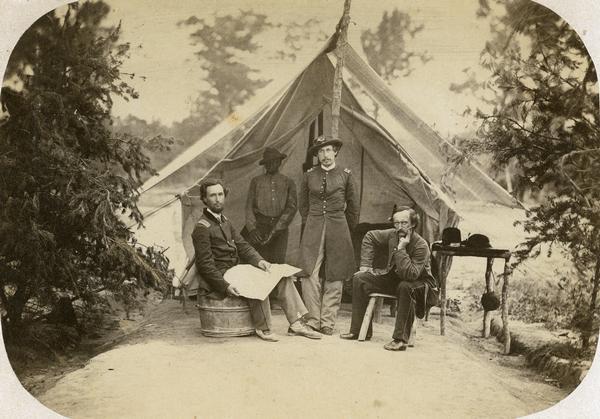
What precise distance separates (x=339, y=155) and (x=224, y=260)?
1.03 metres

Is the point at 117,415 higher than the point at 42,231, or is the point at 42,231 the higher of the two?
the point at 42,231

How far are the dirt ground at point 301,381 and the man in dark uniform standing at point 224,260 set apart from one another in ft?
0.41

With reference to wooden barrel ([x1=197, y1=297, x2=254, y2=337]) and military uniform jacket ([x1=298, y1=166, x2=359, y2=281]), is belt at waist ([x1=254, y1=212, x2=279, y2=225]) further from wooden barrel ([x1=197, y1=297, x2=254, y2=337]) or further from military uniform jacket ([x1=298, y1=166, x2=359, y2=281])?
wooden barrel ([x1=197, y1=297, x2=254, y2=337])

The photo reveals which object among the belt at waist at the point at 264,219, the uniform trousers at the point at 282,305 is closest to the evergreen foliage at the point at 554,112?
the belt at waist at the point at 264,219

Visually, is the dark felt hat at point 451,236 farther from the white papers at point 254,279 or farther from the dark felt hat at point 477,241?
the white papers at point 254,279

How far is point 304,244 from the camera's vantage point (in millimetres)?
4508

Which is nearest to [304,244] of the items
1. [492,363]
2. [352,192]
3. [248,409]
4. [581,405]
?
[352,192]

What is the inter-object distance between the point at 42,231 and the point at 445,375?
273 centimetres

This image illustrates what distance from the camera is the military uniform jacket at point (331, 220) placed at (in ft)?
14.8

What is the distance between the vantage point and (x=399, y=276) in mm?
4426

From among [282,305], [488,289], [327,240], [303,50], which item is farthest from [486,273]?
[303,50]

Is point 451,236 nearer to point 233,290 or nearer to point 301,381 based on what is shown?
point 301,381

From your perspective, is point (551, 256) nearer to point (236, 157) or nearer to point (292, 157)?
point (292, 157)

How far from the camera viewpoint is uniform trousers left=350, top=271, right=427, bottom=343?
14.5 ft
